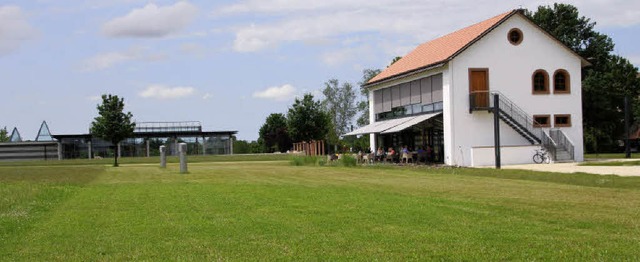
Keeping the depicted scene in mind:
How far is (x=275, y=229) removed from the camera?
1092cm

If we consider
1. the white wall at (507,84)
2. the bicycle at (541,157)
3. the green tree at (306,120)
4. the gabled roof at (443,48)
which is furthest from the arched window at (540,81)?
the green tree at (306,120)

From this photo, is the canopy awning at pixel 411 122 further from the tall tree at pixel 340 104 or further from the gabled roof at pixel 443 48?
the tall tree at pixel 340 104

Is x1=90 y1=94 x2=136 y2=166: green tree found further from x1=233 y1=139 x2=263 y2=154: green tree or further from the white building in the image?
x1=233 y1=139 x2=263 y2=154: green tree

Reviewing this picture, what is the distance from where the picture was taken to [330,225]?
11.3 metres

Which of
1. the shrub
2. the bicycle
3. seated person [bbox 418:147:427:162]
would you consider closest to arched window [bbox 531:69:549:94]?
the bicycle

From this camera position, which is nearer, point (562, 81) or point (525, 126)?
point (525, 126)

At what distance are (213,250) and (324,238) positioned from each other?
1.51 metres

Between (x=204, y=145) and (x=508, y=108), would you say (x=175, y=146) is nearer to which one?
(x=204, y=145)

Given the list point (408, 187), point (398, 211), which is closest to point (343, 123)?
point (408, 187)

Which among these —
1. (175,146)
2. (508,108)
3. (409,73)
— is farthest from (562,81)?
(175,146)

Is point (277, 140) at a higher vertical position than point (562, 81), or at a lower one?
lower

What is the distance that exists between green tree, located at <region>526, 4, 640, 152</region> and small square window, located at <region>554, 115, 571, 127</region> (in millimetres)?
15726

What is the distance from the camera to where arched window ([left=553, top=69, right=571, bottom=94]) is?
41.8 metres

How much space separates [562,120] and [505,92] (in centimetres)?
366
